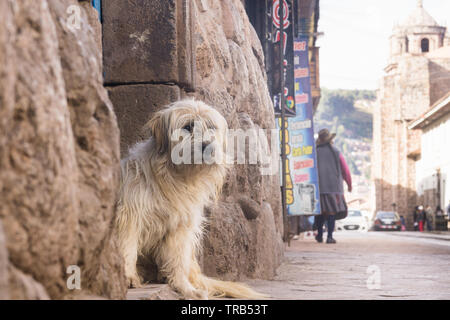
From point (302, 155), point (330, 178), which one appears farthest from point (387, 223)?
point (302, 155)

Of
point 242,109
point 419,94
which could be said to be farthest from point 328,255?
point 419,94

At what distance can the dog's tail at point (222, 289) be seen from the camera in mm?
4023

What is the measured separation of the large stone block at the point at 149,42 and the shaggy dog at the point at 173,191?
99 centimetres

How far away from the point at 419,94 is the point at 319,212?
141ft

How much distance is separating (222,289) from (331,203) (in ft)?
29.6

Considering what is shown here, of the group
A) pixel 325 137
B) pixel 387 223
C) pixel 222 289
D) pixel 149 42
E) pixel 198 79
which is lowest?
pixel 387 223

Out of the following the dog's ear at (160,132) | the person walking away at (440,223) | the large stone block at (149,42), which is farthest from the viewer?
the person walking away at (440,223)

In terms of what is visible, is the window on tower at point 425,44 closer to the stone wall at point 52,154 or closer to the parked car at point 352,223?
the parked car at point 352,223

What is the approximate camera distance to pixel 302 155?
1296 cm

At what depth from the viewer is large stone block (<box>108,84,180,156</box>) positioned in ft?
16.0

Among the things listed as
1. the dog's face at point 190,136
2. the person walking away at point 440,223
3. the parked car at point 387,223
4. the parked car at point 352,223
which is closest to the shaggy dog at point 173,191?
the dog's face at point 190,136

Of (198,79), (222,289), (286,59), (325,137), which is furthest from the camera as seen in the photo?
(325,137)

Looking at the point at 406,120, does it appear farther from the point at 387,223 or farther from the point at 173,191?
the point at 173,191
